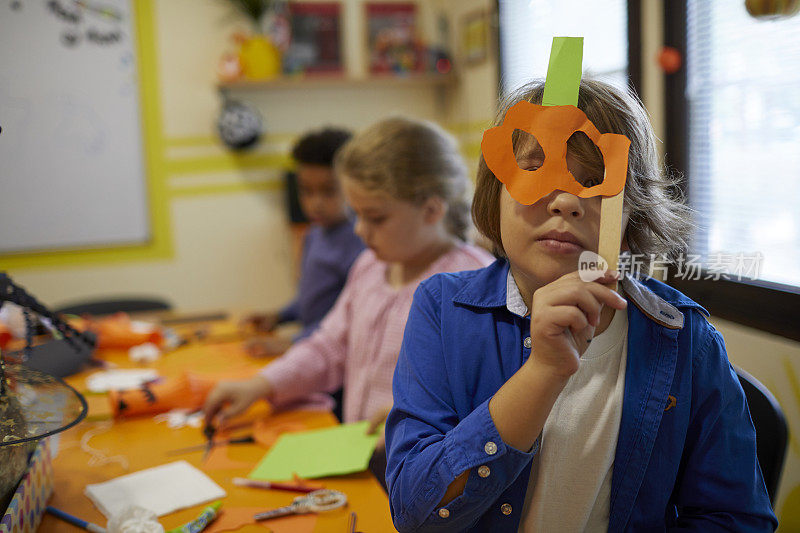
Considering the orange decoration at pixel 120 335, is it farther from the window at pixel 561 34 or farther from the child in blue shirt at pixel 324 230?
the window at pixel 561 34

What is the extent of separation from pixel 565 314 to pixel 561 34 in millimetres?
341

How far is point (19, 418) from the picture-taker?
853 millimetres

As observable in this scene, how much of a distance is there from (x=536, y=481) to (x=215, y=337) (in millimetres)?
1595

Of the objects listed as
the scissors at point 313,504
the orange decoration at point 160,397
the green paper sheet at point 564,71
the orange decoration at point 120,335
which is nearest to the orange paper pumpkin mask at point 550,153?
the green paper sheet at point 564,71

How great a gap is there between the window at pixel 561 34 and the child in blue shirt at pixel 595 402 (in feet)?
0.18

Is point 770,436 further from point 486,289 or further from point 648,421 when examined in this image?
point 486,289

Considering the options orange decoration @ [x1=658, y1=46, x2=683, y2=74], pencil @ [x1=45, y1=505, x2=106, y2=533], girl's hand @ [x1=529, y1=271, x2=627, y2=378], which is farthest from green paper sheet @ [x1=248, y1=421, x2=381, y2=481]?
orange decoration @ [x1=658, y1=46, x2=683, y2=74]

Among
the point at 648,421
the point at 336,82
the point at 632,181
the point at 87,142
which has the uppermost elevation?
the point at 336,82

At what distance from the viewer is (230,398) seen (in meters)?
1.35

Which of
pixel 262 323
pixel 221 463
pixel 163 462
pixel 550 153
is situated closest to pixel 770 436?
pixel 550 153

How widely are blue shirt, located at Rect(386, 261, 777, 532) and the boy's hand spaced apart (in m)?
1.52

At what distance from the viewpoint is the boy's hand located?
2234 mm

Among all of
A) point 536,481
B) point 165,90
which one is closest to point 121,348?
point 536,481

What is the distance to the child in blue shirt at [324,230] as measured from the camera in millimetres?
2111
